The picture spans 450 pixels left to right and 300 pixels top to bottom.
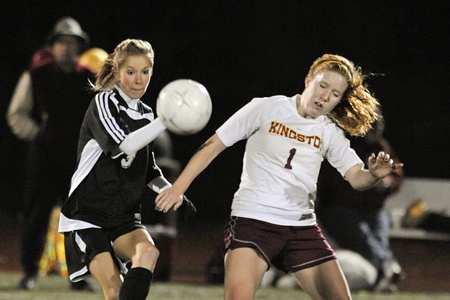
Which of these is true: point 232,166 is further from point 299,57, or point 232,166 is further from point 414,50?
point 414,50

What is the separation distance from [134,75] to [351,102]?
1122mm

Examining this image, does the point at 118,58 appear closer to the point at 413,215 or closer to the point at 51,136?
the point at 51,136

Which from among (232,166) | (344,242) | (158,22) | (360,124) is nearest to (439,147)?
(232,166)

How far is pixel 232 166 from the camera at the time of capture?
1617cm

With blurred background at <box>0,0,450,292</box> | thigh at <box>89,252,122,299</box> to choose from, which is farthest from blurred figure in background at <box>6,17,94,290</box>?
blurred background at <box>0,0,450,292</box>

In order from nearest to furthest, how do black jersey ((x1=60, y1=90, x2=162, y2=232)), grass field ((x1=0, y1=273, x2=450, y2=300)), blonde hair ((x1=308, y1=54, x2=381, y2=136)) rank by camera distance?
black jersey ((x1=60, y1=90, x2=162, y2=232)) → blonde hair ((x1=308, y1=54, x2=381, y2=136)) → grass field ((x1=0, y1=273, x2=450, y2=300))

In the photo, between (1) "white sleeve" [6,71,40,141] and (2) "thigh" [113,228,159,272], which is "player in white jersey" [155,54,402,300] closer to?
(2) "thigh" [113,228,159,272]

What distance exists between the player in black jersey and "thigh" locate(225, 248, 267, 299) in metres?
0.36

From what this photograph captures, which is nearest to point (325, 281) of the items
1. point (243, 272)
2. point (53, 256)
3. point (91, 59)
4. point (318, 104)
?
point (243, 272)

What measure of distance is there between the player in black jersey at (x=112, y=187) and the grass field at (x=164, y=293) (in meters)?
2.56

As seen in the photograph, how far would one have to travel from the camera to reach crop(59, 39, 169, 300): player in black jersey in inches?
199

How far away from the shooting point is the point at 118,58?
5238mm

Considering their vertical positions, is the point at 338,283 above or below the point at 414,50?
above

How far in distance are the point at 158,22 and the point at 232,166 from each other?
3.93m
